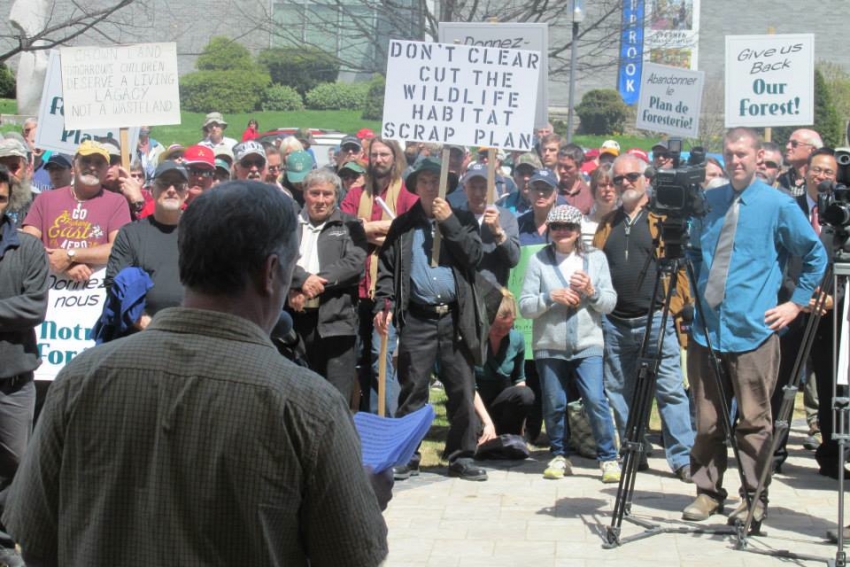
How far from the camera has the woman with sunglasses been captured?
8359mm

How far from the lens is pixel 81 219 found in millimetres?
7777

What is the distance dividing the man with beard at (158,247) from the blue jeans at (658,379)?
10.8ft

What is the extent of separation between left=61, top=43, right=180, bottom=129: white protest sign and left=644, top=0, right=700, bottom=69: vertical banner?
17.7m

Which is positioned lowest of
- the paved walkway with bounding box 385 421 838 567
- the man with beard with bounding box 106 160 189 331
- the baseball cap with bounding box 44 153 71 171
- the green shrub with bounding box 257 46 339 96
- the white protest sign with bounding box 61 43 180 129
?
the paved walkway with bounding box 385 421 838 567

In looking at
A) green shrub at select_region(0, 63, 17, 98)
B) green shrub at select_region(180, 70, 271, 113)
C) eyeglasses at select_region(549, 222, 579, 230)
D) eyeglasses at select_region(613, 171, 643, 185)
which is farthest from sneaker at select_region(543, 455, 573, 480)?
green shrub at select_region(180, 70, 271, 113)

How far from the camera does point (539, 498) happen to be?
7.77 m

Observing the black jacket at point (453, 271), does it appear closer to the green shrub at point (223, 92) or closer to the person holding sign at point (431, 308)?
the person holding sign at point (431, 308)

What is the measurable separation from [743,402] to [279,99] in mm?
36632

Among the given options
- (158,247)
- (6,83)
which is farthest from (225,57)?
(158,247)

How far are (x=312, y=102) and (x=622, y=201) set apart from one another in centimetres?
3556

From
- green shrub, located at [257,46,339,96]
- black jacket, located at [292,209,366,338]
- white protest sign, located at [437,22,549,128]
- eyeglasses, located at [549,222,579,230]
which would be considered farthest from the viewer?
green shrub, located at [257,46,339,96]

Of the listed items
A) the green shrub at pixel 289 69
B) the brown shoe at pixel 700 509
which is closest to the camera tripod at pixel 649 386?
the brown shoe at pixel 700 509

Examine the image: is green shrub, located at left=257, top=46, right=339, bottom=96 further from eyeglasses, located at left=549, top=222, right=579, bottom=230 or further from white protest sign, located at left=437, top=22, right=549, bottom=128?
eyeglasses, located at left=549, top=222, right=579, bottom=230

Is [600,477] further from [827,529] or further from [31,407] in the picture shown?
[31,407]
